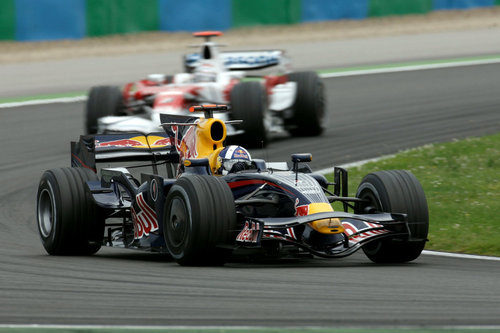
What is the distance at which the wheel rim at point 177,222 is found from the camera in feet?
30.9

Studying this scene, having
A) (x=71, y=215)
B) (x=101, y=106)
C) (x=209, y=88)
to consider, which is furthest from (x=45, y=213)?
(x=209, y=88)

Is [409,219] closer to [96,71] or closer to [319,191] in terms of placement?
[319,191]

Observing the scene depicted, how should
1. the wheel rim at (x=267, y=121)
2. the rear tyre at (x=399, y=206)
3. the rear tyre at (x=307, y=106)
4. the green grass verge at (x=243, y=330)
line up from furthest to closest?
the rear tyre at (x=307, y=106) < the wheel rim at (x=267, y=121) < the rear tyre at (x=399, y=206) < the green grass verge at (x=243, y=330)

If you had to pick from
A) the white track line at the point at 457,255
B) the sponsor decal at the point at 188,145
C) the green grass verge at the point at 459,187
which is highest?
the sponsor decal at the point at 188,145

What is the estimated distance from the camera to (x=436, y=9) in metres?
31.8

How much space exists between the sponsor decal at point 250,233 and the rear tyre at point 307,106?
35.0ft

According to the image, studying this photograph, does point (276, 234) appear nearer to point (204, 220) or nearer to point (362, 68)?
point (204, 220)

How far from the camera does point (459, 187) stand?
1420 cm

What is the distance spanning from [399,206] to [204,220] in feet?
5.80

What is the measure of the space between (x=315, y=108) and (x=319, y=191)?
1030cm

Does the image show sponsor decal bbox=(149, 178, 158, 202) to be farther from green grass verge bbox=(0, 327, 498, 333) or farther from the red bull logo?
green grass verge bbox=(0, 327, 498, 333)

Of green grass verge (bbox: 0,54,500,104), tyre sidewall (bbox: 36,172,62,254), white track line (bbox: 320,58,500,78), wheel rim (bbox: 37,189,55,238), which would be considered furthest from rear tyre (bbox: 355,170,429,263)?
white track line (bbox: 320,58,500,78)

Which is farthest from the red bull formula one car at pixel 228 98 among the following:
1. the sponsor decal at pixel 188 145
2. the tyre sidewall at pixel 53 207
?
Result: the tyre sidewall at pixel 53 207

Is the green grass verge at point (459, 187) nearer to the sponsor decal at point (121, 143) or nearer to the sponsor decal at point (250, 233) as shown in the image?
the sponsor decal at point (250, 233)
